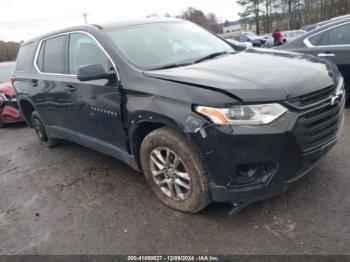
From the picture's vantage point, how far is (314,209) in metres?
2.97

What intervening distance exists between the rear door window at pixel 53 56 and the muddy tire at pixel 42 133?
0.95m

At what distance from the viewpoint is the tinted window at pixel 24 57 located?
5.27 meters

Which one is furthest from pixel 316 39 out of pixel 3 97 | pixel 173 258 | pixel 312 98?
pixel 3 97

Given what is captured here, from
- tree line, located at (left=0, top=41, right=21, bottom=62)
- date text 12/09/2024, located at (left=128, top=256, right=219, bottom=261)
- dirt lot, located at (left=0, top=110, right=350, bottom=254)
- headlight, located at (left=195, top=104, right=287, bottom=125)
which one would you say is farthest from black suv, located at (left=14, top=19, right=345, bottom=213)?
tree line, located at (left=0, top=41, right=21, bottom=62)

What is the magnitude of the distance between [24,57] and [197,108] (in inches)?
154

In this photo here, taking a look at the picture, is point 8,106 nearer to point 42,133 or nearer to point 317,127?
point 42,133

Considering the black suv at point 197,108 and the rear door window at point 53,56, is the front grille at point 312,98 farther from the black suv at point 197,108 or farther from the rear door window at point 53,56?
the rear door window at point 53,56

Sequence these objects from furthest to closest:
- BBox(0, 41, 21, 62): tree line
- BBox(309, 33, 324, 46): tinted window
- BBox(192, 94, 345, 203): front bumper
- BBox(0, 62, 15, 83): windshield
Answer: BBox(0, 41, 21, 62): tree line → BBox(0, 62, 15, 83): windshield → BBox(309, 33, 324, 46): tinted window → BBox(192, 94, 345, 203): front bumper

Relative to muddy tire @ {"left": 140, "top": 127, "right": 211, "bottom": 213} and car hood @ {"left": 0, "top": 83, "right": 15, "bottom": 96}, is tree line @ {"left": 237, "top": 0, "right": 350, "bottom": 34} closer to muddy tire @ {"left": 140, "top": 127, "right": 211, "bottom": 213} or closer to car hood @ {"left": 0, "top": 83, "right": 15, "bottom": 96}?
car hood @ {"left": 0, "top": 83, "right": 15, "bottom": 96}

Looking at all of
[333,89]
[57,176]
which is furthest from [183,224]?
[57,176]

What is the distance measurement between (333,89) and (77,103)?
268cm

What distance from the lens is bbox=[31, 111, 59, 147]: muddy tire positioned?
17.9 feet

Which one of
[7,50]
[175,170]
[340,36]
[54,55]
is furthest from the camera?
[7,50]

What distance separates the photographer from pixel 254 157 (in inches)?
100
